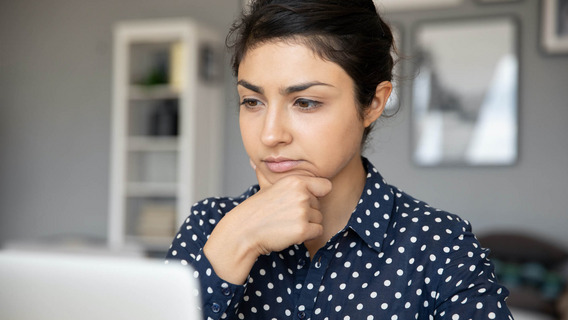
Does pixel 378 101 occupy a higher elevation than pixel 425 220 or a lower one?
higher

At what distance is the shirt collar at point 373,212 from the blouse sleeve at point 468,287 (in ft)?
0.41

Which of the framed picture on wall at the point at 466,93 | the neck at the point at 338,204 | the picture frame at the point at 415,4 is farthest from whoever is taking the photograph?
the picture frame at the point at 415,4

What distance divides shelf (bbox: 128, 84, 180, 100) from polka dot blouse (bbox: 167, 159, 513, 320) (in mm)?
3002

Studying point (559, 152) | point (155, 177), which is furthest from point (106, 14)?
point (559, 152)

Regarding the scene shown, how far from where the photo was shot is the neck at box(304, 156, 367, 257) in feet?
3.93

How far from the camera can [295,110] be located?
3.56ft

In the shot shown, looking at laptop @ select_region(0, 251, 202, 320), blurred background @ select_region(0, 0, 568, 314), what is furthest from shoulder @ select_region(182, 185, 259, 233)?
blurred background @ select_region(0, 0, 568, 314)

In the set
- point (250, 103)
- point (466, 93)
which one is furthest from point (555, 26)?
point (250, 103)

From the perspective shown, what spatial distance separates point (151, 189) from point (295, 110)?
3.26 meters

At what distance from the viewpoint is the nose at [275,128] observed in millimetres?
1068

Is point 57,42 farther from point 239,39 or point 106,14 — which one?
point 239,39

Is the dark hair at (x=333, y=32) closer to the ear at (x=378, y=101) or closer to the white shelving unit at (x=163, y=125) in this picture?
the ear at (x=378, y=101)

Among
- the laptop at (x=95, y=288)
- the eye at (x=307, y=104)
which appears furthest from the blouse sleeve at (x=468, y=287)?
the laptop at (x=95, y=288)

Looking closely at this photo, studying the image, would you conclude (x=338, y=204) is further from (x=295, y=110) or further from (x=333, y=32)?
(x=333, y=32)
